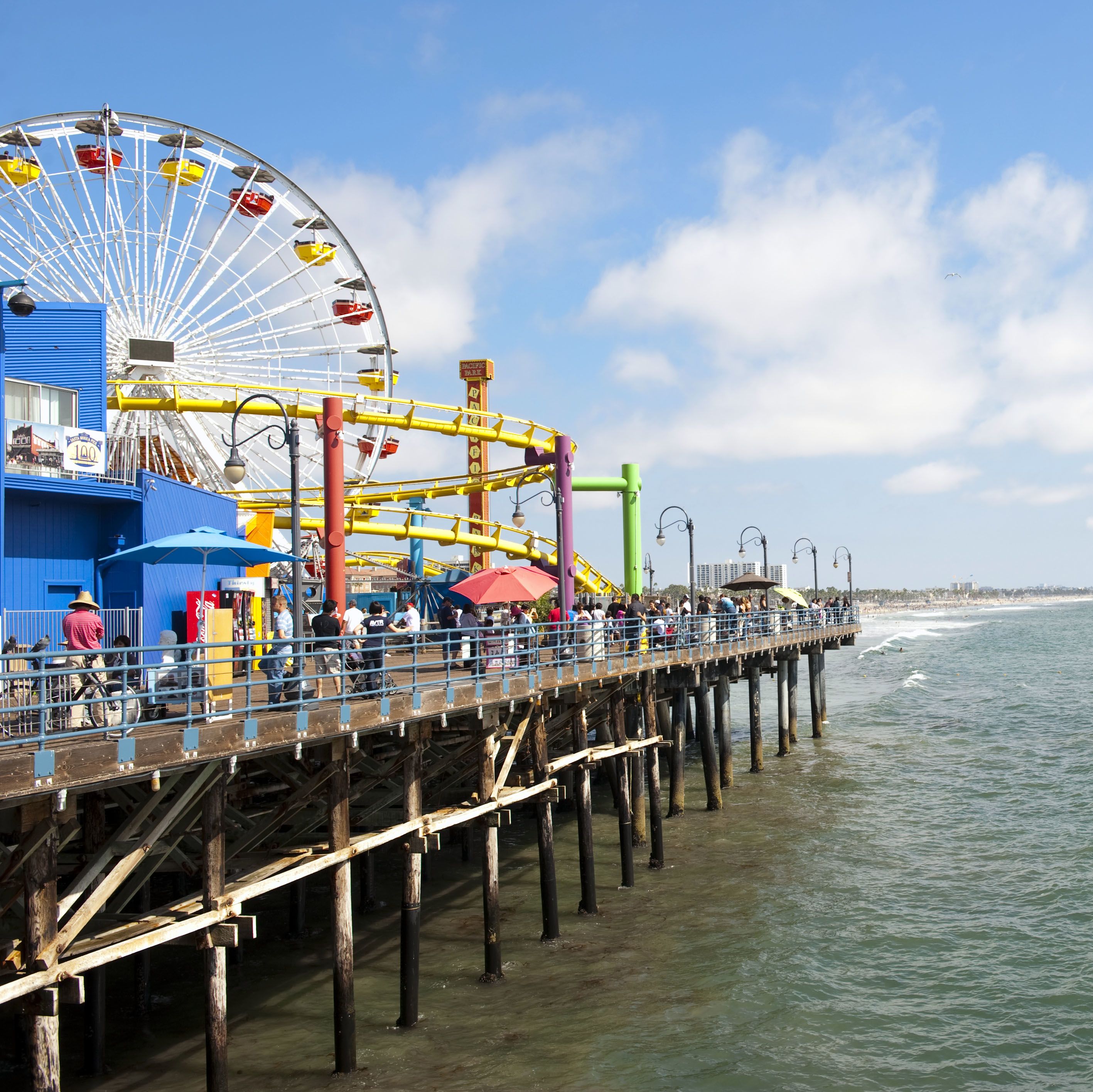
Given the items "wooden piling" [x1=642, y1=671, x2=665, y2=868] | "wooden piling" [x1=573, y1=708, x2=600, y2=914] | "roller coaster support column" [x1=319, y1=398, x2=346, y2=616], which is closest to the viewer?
"wooden piling" [x1=573, y1=708, x2=600, y2=914]

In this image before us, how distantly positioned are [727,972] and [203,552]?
905 cm

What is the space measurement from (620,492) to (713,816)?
62.3 ft

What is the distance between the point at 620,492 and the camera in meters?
41.6

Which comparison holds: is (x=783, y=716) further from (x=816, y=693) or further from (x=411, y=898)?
(x=411, y=898)

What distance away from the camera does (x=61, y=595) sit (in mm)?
18328

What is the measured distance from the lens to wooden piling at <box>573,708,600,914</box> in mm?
17328

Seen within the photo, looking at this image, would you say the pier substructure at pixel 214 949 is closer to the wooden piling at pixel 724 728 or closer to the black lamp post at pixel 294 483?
the black lamp post at pixel 294 483

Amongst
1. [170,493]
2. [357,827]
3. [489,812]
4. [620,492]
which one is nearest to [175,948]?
[357,827]

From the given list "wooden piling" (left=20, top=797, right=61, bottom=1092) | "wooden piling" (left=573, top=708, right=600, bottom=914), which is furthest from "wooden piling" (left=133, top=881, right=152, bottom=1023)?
"wooden piling" (left=573, top=708, right=600, bottom=914)

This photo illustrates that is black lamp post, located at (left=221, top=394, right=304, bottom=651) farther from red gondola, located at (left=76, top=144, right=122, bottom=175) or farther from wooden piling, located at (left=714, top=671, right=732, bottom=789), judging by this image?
red gondola, located at (left=76, top=144, right=122, bottom=175)

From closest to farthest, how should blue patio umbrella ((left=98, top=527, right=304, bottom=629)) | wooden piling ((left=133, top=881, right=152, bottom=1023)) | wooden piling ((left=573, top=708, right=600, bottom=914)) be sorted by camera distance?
wooden piling ((left=133, top=881, right=152, bottom=1023)) < blue patio umbrella ((left=98, top=527, right=304, bottom=629)) < wooden piling ((left=573, top=708, right=600, bottom=914))

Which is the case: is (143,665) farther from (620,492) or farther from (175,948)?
(620,492)

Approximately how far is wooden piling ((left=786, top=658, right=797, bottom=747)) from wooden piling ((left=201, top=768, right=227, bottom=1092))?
26855 millimetres

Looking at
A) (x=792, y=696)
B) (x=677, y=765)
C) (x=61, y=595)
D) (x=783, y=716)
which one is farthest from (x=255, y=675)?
(x=792, y=696)
